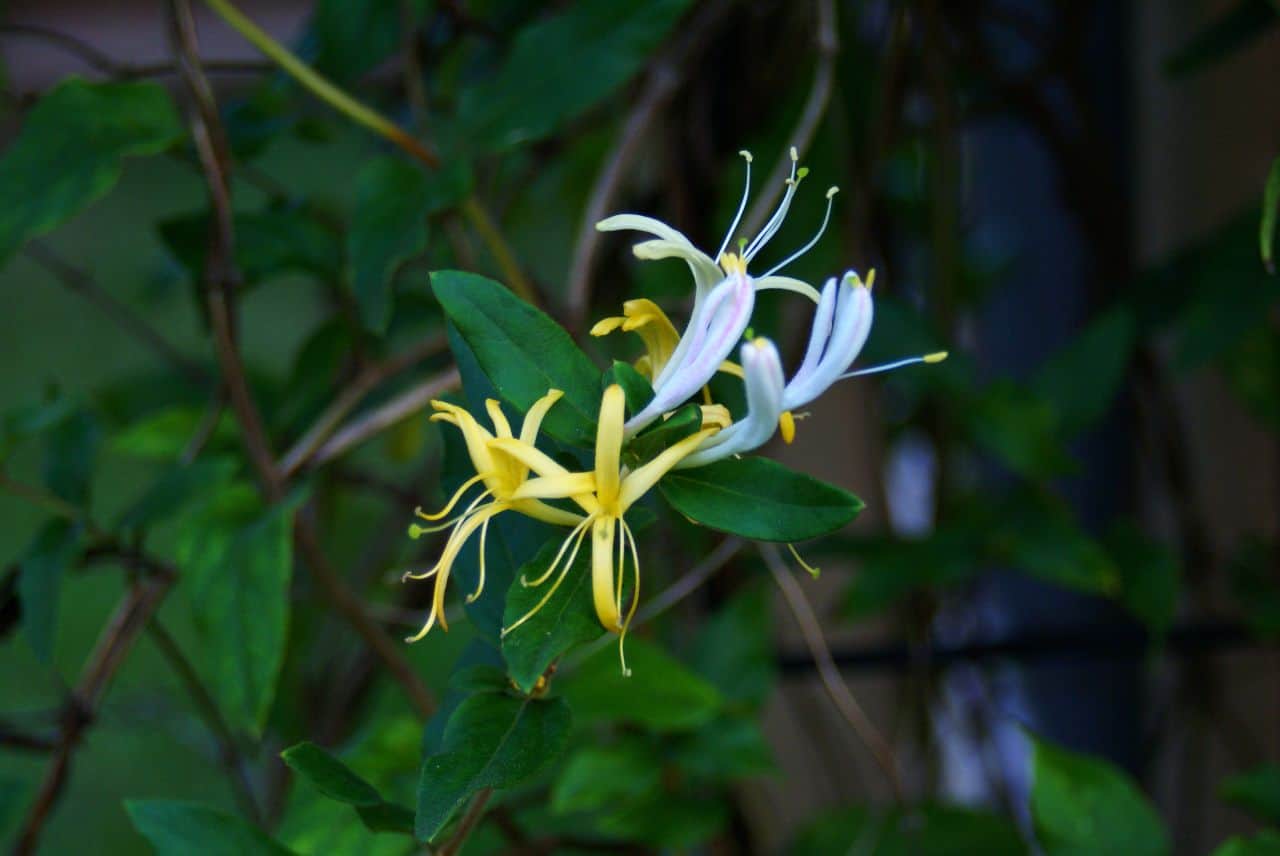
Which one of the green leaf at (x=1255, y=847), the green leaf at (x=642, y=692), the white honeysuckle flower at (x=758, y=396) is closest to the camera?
the white honeysuckle flower at (x=758, y=396)

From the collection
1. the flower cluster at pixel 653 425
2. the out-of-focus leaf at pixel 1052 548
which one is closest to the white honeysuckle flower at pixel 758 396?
the flower cluster at pixel 653 425

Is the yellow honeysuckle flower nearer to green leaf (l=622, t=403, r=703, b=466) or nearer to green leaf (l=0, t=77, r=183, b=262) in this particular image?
green leaf (l=622, t=403, r=703, b=466)

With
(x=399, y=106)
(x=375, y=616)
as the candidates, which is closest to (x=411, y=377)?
(x=375, y=616)

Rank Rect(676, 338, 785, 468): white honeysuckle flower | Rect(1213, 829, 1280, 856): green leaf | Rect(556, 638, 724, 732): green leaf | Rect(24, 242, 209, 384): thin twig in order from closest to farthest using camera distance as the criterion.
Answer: Rect(676, 338, 785, 468): white honeysuckle flower < Rect(1213, 829, 1280, 856): green leaf < Rect(556, 638, 724, 732): green leaf < Rect(24, 242, 209, 384): thin twig

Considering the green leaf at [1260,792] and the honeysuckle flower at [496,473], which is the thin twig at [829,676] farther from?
the honeysuckle flower at [496,473]

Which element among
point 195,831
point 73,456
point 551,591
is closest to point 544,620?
point 551,591

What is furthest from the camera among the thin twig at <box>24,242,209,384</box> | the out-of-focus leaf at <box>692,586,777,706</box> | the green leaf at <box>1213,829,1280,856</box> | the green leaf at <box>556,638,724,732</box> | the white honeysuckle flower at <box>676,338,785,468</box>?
the thin twig at <box>24,242,209,384</box>

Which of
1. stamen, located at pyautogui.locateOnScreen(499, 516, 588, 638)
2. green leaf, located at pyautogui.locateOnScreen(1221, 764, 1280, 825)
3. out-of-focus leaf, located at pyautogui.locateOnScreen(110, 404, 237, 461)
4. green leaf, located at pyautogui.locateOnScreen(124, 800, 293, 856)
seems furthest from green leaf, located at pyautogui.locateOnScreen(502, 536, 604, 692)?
out-of-focus leaf, located at pyautogui.locateOnScreen(110, 404, 237, 461)
